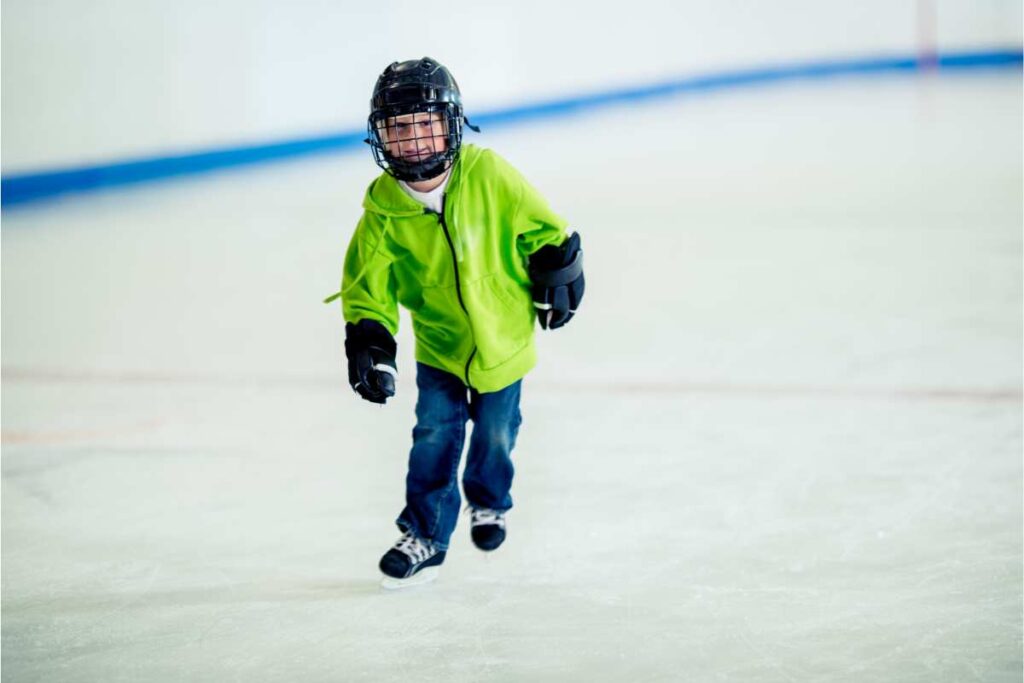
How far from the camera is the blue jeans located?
2391 mm

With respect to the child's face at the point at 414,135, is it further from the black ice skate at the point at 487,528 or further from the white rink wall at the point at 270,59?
the white rink wall at the point at 270,59

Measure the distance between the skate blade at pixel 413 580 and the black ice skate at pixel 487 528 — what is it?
95mm

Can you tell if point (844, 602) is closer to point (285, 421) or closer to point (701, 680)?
point (701, 680)

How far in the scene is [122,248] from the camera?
6.23m

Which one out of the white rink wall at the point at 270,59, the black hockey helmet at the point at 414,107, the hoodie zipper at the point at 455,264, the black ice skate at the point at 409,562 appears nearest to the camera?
the black hockey helmet at the point at 414,107

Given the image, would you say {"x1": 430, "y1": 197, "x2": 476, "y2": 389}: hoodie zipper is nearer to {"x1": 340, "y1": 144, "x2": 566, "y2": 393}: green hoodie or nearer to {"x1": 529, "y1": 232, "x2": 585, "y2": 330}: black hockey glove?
{"x1": 340, "y1": 144, "x2": 566, "y2": 393}: green hoodie

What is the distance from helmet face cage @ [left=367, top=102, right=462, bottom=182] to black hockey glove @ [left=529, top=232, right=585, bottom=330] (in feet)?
0.86

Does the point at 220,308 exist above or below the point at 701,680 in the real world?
below

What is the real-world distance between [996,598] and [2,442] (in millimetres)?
2335

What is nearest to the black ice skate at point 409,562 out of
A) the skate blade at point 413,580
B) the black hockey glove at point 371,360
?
the skate blade at point 413,580

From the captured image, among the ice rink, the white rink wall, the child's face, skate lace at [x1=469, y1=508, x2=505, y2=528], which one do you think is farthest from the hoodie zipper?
the white rink wall

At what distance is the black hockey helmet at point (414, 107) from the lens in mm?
2078

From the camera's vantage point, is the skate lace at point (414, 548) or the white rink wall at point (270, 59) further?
the white rink wall at point (270, 59)

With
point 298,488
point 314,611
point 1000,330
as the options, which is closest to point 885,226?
point 1000,330
